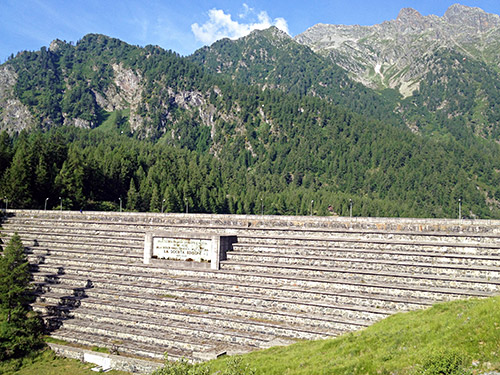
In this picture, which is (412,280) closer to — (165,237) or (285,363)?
(285,363)

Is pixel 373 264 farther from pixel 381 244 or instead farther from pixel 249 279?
pixel 249 279

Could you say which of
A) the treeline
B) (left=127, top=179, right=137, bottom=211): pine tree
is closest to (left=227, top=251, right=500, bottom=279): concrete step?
the treeline

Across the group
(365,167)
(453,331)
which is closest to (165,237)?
(453,331)

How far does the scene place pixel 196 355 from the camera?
23172 millimetres

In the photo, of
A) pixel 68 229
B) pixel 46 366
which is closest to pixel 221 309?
pixel 46 366

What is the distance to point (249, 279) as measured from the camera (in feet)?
94.8

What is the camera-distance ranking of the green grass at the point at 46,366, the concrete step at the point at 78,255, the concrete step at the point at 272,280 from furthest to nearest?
the concrete step at the point at 78,255 → the green grass at the point at 46,366 → the concrete step at the point at 272,280

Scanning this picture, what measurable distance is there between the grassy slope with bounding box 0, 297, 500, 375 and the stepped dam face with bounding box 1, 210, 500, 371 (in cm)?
420

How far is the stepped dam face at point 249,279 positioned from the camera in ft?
78.8

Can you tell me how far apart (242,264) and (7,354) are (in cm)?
1670

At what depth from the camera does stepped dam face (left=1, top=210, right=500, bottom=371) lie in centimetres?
2402

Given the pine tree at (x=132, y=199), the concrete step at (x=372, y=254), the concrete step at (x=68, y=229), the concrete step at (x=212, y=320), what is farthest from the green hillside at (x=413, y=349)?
the pine tree at (x=132, y=199)

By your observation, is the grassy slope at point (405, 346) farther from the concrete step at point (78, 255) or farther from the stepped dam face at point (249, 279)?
the concrete step at point (78, 255)

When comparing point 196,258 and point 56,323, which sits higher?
point 196,258
